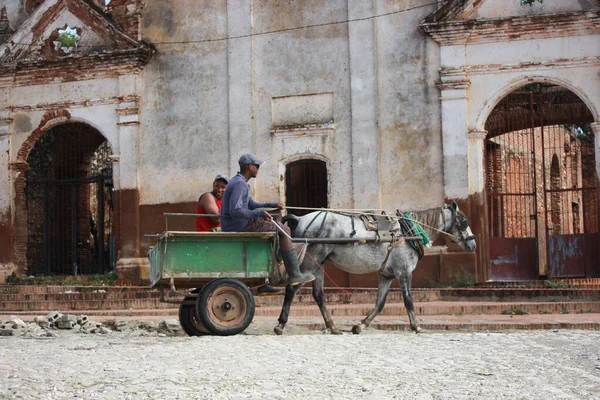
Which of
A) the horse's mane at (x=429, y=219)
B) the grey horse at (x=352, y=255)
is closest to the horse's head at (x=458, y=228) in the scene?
the horse's mane at (x=429, y=219)

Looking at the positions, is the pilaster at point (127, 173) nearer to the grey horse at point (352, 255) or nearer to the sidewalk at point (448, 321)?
the sidewalk at point (448, 321)

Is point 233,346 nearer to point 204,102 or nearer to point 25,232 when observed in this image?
point 204,102

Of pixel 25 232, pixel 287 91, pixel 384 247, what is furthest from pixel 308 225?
pixel 25 232

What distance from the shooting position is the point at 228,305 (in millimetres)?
10797

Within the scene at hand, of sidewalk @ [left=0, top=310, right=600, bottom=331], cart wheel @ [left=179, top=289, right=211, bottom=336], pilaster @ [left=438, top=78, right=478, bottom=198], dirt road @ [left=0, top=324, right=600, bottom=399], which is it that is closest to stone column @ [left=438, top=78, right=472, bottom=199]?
pilaster @ [left=438, top=78, right=478, bottom=198]

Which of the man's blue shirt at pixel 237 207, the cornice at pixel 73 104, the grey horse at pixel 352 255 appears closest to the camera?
the man's blue shirt at pixel 237 207

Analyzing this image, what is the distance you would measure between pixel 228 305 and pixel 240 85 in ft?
38.4

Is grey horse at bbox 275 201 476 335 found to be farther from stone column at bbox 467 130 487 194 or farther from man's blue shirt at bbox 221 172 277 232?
stone column at bbox 467 130 487 194

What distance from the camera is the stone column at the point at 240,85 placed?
21812 mm

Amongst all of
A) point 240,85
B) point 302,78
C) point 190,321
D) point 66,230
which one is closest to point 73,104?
point 66,230

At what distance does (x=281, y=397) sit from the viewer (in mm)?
6891

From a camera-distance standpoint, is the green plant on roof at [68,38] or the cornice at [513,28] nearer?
the cornice at [513,28]

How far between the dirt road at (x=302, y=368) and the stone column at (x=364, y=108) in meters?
10.2

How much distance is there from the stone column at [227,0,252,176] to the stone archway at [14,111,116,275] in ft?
12.4
